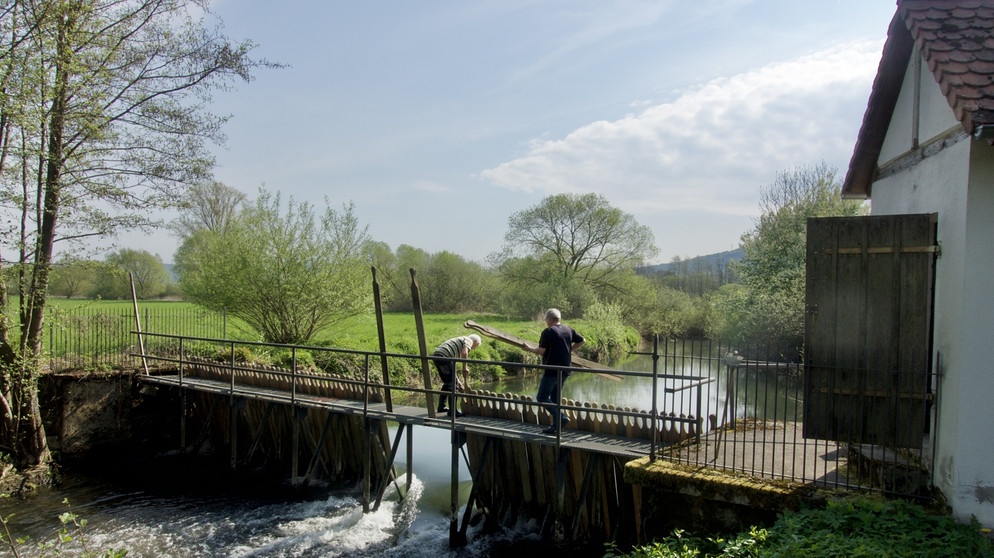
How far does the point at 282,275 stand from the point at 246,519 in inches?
519

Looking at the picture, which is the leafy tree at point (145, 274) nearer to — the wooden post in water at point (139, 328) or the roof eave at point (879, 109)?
the wooden post in water at point (139, 328)

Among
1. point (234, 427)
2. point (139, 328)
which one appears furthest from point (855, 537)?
point (139, 328)

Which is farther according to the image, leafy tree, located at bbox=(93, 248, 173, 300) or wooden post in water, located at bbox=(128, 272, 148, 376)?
leafy tree, located at bbox=(93, 248, 173, 300)

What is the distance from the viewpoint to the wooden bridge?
29.7ft

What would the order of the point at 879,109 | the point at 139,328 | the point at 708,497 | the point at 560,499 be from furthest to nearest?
1. the point at 139,328
2. the point at 560,499
3. the point at 879,109
4. the point at 708,497

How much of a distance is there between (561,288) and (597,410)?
3374 centimetres

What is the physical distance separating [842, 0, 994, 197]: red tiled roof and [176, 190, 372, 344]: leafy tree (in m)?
19.5

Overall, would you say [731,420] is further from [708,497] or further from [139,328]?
[139,328]

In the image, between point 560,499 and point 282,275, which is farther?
point 282,275

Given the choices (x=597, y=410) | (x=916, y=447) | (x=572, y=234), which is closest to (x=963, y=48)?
(x=916, y=447)

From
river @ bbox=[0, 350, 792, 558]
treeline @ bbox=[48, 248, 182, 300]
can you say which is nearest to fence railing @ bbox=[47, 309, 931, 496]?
river @ bbox=[0, 350, 792, 558]

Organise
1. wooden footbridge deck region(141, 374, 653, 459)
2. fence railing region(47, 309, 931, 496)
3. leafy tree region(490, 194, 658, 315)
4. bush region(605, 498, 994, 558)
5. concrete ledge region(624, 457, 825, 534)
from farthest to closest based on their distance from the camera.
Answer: leafy tree region(490, 194, 658, 315), wooden footbridge deck region(141, 374, 653, 459), fence railing region(47, 309, 931, 496), concrete ledge region(624, 457, 825, 534), bush region(605, 498, 994, 558)

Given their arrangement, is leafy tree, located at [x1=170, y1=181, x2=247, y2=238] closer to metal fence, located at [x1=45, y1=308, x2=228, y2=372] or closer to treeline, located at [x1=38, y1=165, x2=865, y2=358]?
treeline, located at [x1=38, y1=165, x2=865, y2=358]

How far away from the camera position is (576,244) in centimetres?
4650
